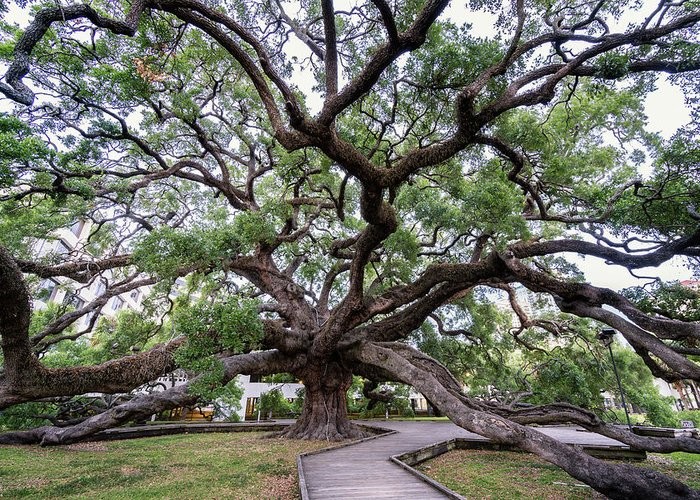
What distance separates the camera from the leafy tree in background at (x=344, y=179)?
4.95 metres

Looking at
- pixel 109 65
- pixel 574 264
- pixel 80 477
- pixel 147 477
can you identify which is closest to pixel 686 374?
pixel 574 264

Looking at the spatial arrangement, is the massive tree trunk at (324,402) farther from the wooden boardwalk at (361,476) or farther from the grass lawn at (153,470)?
the wooden boardwalk at (361,476)

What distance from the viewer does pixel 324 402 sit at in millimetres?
10336

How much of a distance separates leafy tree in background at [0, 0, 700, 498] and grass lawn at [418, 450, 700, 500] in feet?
3.10

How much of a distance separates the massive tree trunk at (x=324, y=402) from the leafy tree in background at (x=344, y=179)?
71mm

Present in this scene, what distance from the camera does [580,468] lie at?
4.44m

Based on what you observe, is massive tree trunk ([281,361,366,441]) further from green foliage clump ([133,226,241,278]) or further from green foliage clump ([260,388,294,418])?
green foliage clump ([260,388,294,418])

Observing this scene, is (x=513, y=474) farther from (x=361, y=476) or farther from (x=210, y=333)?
(x=210, y=333)

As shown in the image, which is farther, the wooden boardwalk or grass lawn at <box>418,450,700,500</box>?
grass lawn at <box>418,450,700,500</box>

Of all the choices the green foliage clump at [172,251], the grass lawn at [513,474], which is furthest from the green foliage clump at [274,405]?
the green foliage clump at [172,251]

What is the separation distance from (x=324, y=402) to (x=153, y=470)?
499 centimetres

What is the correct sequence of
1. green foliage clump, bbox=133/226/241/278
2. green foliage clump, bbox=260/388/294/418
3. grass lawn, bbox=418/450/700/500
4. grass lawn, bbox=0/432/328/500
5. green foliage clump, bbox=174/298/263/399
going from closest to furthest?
grass lawn, bbox=0/432/328/500 < grass lawn, bbox=418/450/700/500 < green foliage clump, bbox=174/298/263/399 < green foliage clump, bbox=133/226/241/278 < green foliage clump, bbox=260/388/294/418

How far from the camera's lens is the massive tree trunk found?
10.0 m

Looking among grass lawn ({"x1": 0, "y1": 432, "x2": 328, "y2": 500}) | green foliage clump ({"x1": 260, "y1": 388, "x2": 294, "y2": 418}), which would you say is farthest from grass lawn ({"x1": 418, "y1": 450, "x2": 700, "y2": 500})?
green foliage clump ({"x1": 260, "y1": 388, "x2": 294, "y2": 418})
